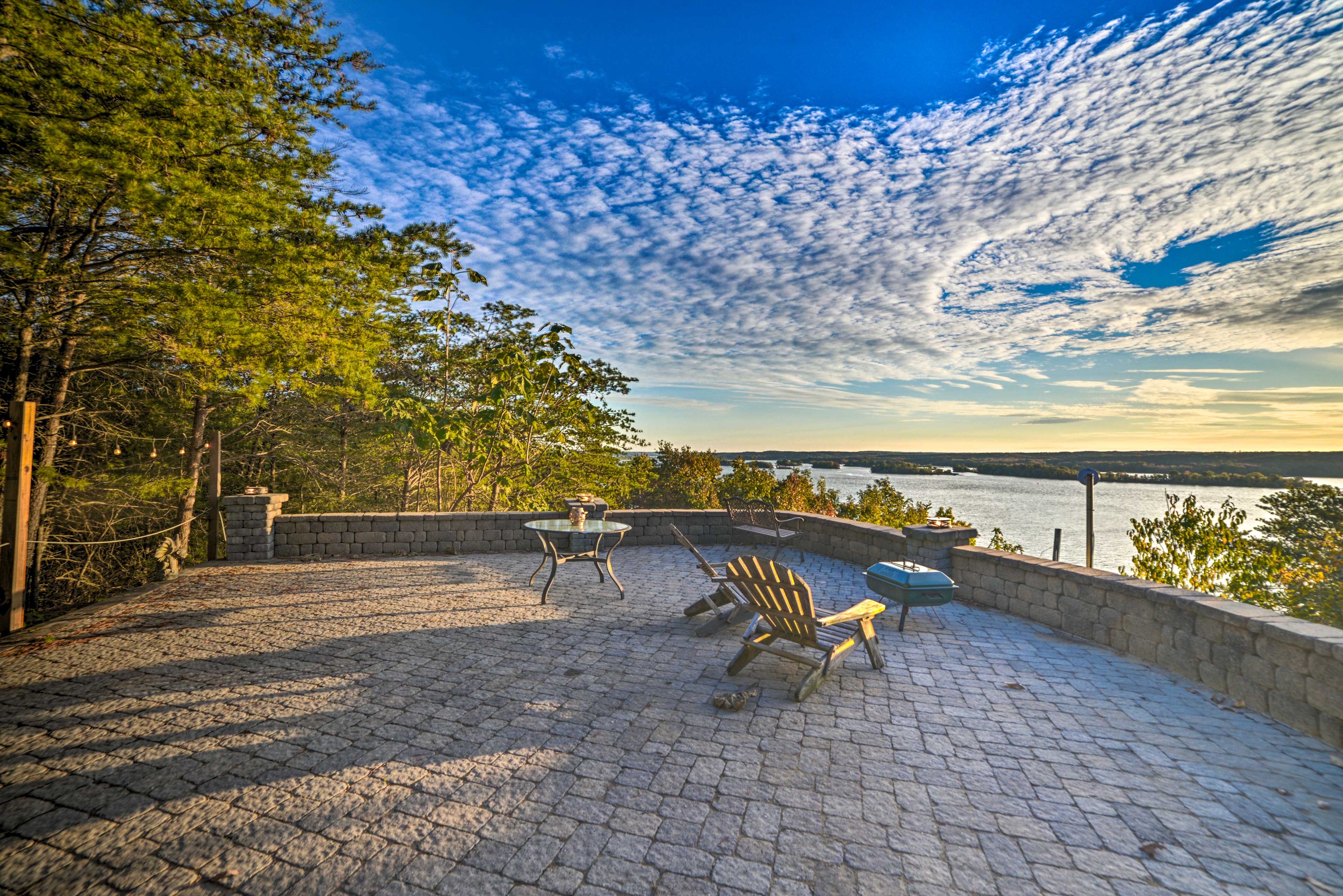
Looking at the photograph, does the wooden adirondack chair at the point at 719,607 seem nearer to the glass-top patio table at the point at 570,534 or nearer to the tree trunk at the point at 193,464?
the glass-top patio table at the point at 570,534

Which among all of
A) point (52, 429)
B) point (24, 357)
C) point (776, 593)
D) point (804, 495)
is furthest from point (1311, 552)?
point (52, 429)

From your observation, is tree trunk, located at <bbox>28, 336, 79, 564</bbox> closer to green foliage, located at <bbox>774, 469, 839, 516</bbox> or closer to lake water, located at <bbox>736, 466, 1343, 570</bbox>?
green foliage, located at <bbox>774, 469, 839, 516</bbox>

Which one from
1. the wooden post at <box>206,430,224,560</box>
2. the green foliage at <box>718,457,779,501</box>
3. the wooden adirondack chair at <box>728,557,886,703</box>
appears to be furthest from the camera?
the green foliage at <box>718,457,779,501</box>

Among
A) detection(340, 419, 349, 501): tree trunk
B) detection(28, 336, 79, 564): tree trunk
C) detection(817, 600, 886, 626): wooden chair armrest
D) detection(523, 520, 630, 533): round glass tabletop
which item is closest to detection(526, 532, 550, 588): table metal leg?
detection(523, 520, 630, 533): round glass tabletop

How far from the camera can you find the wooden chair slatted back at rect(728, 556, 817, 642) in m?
3.30

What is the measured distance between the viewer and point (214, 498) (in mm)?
7141

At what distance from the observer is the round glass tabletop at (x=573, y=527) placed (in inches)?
221

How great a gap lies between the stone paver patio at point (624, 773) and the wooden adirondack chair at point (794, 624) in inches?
5.9

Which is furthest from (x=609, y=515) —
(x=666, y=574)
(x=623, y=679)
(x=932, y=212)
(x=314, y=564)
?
(x=932, y=212)

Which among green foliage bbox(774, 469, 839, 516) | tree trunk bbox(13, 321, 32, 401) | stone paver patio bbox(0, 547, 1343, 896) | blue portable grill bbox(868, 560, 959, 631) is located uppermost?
tree trunk bbox(13, 321, 32, 401)

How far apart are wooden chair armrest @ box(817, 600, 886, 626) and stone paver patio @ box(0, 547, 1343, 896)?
1.22ft

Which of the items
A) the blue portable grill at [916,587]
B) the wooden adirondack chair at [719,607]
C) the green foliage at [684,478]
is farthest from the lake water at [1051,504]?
the wooden adirondack chair at [719,607]

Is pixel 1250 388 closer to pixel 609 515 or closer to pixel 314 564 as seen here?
pixel 609 515

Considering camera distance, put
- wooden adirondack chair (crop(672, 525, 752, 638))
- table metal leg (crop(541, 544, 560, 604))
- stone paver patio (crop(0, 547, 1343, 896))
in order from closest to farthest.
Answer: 1. stone paver patio (crop(0, 547, 1343, 896))
2. wooden adirondack chair (crop(672, 525, 752, 638))
3. table metal leg (crop(541, 544, 560, 604))
